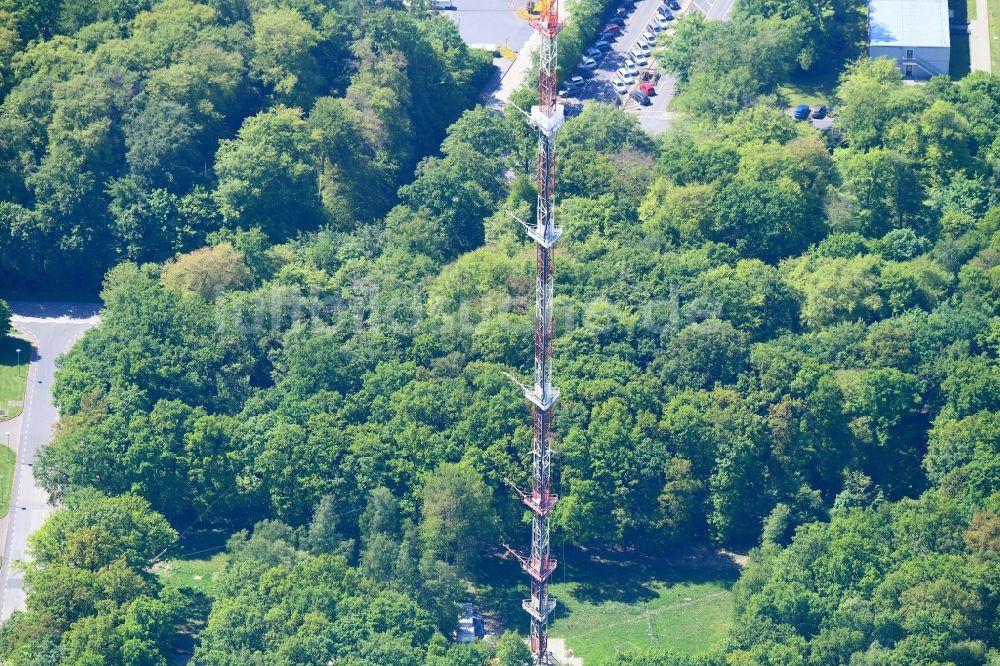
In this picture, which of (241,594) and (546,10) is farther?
(241,594)

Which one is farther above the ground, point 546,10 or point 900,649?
point 546,10

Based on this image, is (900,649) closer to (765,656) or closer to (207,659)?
(765,656)

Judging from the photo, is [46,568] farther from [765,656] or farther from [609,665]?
[765,656]

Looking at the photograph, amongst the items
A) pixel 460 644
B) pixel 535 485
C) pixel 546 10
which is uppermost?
pixel 546 10

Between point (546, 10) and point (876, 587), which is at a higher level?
point (546, 10)

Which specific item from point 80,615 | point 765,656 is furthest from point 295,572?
point 765,656

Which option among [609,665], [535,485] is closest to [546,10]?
[535,485]
